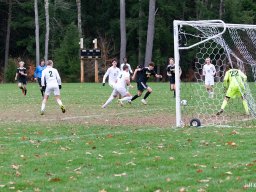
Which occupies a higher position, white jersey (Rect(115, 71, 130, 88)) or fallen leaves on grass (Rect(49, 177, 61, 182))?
white jersey (Rect(115, 71, 130, 88))

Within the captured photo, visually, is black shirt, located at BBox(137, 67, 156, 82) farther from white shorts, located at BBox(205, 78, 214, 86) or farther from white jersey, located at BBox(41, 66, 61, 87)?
white jersey, located at BBox(41, 66, 61, 87)

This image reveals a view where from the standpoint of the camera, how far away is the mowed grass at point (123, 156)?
358 inches

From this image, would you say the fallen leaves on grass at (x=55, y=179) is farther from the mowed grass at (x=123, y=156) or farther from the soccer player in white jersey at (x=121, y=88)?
the soccer player in white jersey at (x=121, y=88)

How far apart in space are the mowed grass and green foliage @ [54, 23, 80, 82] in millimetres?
37978

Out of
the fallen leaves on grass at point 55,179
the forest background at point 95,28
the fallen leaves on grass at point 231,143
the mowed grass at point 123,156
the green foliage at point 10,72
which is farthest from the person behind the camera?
the forest background at point 95,28

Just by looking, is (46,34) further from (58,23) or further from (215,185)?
(215,185)

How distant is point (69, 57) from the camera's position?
189 feet

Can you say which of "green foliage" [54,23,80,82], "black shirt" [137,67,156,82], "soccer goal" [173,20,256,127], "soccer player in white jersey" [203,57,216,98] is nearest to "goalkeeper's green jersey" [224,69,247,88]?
"soccer goal" [173,20,256,127]

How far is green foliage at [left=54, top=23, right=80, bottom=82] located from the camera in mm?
56531

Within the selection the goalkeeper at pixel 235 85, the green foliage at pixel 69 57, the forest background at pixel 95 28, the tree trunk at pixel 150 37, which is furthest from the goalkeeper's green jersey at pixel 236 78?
the green foliage at pixel 69 57

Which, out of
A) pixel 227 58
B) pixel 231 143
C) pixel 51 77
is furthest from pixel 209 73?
pixel 231 143

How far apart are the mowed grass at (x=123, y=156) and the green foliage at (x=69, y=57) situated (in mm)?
37978

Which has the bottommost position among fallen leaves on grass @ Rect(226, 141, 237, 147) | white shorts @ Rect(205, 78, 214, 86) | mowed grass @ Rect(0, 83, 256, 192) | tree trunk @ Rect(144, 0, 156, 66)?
mowed grass @ Rect(0, 83, 256, 192)

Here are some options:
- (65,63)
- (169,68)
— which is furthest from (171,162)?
(65,63)
